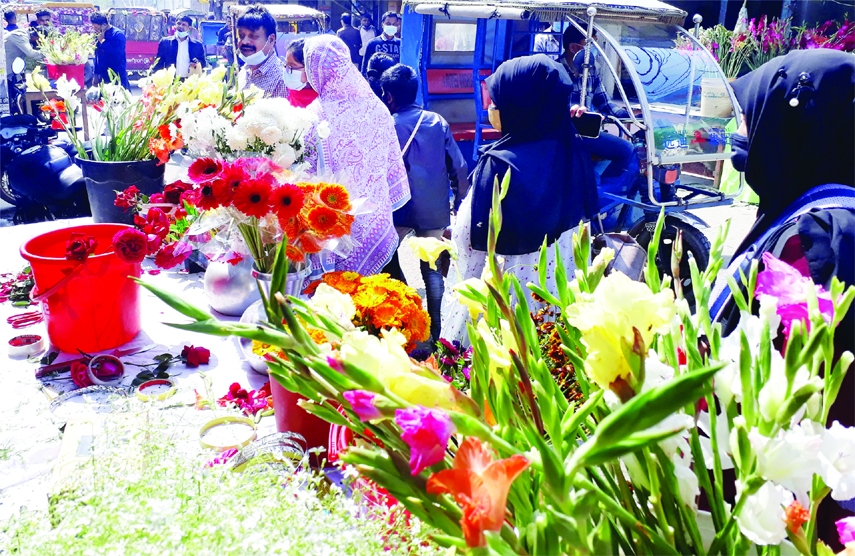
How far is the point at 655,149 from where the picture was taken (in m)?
4.73

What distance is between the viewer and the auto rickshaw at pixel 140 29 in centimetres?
1833

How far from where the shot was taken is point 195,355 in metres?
1.81

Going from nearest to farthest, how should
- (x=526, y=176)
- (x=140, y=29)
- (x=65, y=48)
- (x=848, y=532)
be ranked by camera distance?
Answer: (x=848, y=532), (x=526, y=176), (x=65, y=48), (x=140, y=29)

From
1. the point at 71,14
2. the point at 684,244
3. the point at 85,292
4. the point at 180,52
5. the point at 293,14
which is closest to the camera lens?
the point at 85,292

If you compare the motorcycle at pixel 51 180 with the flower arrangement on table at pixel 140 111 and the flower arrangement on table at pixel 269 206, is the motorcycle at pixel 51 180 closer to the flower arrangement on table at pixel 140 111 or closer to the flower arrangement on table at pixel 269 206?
the flower arrangement on table at pixel 140 111

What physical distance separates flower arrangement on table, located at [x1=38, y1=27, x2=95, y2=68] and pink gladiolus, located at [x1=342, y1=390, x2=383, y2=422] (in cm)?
980

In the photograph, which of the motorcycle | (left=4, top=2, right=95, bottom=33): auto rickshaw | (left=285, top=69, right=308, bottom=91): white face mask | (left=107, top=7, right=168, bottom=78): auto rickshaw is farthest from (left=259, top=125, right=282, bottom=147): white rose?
(left=107, top=7, right=168, bottom=78): auto rickshaw

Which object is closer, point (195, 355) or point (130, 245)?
point (130, 245)

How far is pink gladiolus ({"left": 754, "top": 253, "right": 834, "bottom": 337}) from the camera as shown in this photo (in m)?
0.61

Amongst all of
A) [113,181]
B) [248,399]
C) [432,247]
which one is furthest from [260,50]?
[432,247]

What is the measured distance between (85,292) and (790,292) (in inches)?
66.3

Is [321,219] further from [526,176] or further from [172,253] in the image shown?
[526,176]

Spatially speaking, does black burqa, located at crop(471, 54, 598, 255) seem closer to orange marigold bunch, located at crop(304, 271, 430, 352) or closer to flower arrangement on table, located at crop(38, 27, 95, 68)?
orange marigold bunch, located at crop(304, 271, 430, 352)

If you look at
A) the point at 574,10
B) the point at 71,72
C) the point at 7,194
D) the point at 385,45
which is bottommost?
the point at 7,194
